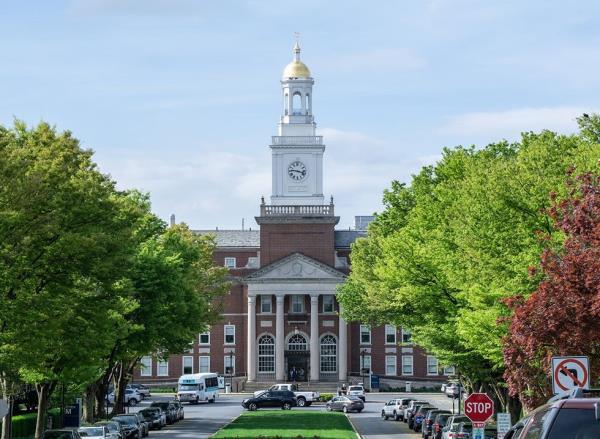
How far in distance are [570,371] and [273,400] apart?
74.6 metres

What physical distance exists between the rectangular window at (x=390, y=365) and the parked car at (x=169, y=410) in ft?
197

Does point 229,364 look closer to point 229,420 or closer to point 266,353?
point 266,353

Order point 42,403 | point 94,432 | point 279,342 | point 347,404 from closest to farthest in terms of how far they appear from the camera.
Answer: point 94,432 < point 42,403 < point 347,404 < point 279,342

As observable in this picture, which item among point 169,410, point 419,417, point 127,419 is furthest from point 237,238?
point 127,419

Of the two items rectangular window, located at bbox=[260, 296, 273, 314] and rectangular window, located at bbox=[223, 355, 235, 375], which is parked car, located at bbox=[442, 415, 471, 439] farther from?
rectangular window, located at bbox=[223, 355, 235, 375]

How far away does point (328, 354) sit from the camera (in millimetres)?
133500

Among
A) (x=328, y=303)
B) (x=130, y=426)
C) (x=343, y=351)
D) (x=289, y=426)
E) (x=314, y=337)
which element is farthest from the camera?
(x=328, y=303)

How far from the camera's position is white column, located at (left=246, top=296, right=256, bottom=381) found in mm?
131625

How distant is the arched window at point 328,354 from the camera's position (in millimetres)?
132750

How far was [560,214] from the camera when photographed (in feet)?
108

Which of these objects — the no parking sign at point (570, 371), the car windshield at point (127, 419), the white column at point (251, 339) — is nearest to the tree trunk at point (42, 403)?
the car windshield at point (127, 419)

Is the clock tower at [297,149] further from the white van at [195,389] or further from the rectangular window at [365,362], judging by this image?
the white van at [195,389]

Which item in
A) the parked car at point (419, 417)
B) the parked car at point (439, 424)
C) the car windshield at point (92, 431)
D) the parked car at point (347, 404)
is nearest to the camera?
the car windshield at point (92, 431)

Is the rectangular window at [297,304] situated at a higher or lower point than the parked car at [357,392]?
higher
